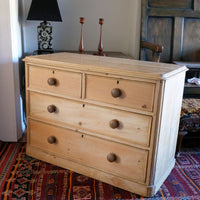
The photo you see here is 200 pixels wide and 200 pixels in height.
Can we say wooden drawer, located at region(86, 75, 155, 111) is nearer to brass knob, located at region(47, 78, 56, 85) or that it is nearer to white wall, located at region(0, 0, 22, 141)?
brass knob, located at region(47, 78, 56, 85)

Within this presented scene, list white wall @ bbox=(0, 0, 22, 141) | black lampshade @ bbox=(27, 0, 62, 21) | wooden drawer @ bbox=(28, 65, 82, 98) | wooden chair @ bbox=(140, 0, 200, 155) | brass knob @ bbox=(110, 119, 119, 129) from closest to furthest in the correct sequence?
brass knob @ bbox=(110, 119, 119, 129), wooden drawer @ bbox=(28, 65, 82, 98), white wall @ bbox=(0, 0, 22, 141), black lampshade @ bbox=(27, 0, 62, 21), wooden chair @ bbox=(140, 0, 200, 155)

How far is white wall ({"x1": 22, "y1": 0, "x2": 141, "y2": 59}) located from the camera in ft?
7.73

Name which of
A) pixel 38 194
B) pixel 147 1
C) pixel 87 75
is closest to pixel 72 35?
pixel 147 1

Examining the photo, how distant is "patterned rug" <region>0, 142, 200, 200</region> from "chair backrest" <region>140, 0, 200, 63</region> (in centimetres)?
99

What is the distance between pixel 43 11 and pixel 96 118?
A: 3.41 ft

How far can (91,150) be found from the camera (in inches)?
61.5

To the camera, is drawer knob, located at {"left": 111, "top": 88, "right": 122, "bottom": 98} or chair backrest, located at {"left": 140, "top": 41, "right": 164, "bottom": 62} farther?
chair backrest, located at {"left": 140, "top": 41, "right": 164, "bottom": 62}

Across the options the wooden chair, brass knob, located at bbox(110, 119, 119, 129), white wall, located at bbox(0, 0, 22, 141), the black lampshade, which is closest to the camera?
brass knob, located at bbox(110, 119, 119, 129)

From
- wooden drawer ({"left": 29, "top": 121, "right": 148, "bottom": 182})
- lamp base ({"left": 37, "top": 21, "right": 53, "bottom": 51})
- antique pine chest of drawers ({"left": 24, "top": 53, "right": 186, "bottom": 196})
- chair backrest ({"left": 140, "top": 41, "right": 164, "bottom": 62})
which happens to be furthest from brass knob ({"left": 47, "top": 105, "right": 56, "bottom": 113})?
chair backrest ({"left": 140, "top": 41, "right": 164, "bottom": 62})

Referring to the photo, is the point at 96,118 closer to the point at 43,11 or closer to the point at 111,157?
the point at 111,157

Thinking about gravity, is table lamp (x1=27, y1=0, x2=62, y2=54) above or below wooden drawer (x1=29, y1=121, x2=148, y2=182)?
above

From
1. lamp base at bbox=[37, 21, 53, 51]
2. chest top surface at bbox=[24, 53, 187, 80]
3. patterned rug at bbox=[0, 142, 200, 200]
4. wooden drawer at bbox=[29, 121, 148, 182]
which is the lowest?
patterned rug at bbox=[0, 142, 200, 200]

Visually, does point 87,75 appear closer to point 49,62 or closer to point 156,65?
point 49,62

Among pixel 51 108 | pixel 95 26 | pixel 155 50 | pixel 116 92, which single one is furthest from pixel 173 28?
pixel 51 108
